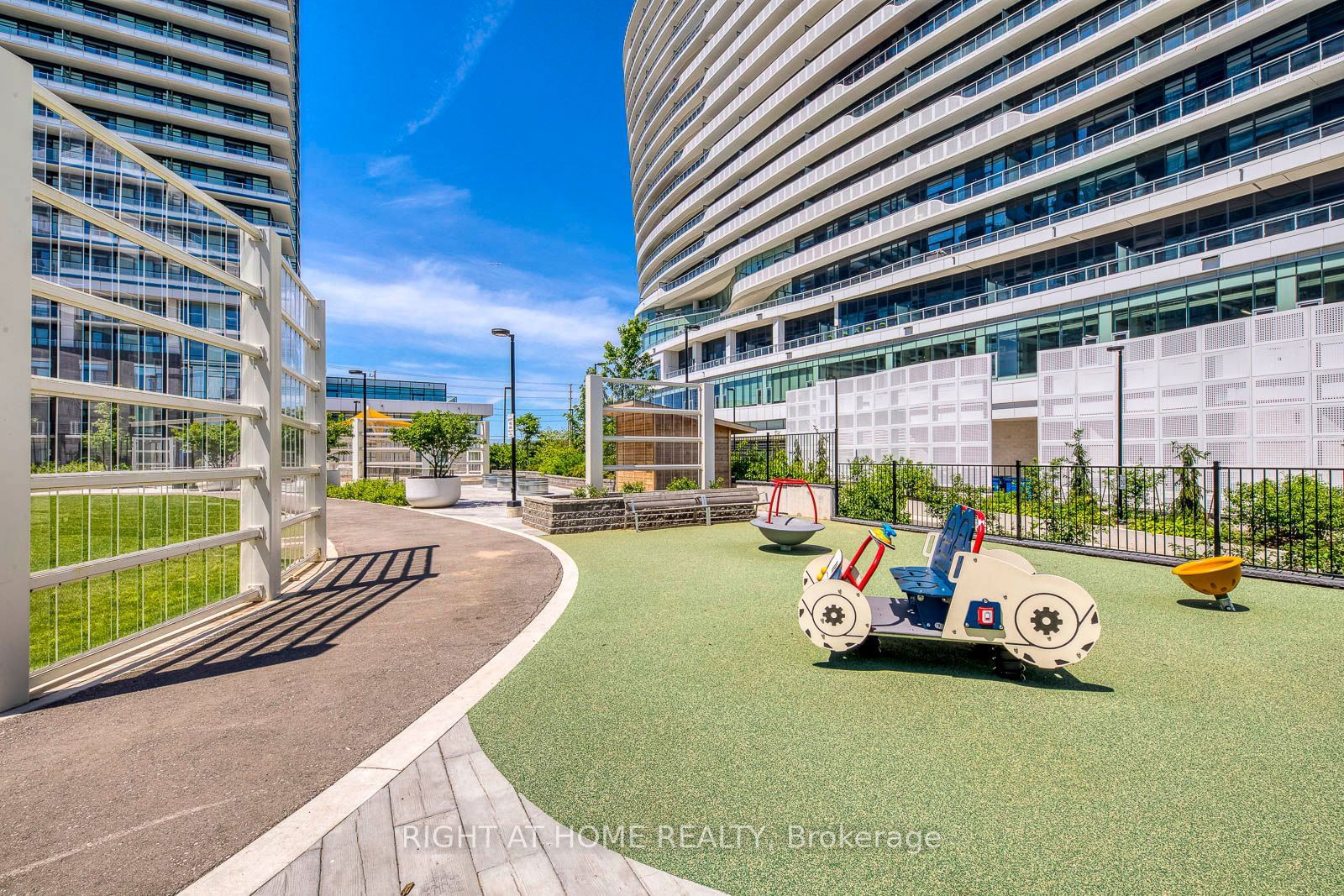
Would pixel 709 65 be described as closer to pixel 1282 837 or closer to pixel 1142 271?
pixel 1142 271

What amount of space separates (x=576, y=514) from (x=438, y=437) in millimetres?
10174

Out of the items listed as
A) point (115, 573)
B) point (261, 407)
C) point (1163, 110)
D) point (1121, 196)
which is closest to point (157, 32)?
point (261, 407)

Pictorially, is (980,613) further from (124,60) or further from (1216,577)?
(124,60)

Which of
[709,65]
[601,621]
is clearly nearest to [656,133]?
[709,65]

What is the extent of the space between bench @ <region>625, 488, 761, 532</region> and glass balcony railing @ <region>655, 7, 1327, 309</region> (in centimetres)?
2784

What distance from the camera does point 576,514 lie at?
1366 centimetres

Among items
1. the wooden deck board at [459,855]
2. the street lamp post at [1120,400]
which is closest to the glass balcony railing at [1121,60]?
the street lamp post at [1120,400]

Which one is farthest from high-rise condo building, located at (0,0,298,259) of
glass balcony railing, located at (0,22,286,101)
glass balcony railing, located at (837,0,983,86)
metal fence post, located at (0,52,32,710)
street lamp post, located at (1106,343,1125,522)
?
street lamp post, located at (1106,343,1125,522)

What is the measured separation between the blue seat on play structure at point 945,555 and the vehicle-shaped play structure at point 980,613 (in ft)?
0.05

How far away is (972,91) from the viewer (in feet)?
109

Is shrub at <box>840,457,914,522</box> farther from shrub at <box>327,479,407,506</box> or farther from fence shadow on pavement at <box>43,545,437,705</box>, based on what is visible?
shrub at <box>327,479,407,506</box>

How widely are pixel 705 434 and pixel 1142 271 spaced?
2312cm

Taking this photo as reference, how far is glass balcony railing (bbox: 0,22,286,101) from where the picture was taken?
3925 centimetres

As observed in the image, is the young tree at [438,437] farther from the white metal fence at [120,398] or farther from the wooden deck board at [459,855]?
the wooden deck board at [459,855]
